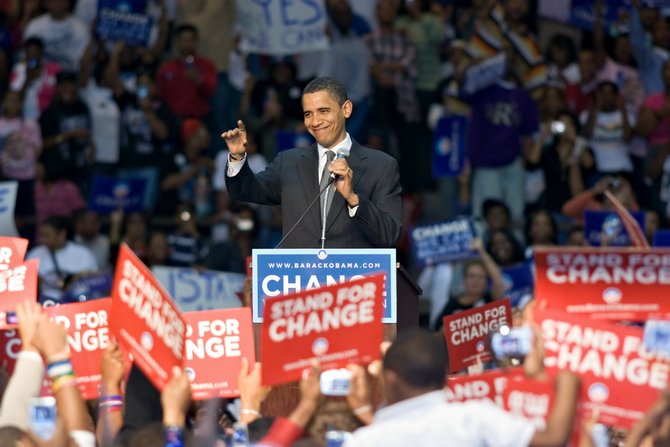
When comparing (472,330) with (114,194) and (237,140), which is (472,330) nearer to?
(237,140)

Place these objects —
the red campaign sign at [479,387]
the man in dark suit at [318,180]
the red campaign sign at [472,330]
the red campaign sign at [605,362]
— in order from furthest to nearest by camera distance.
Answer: the red campaign sign at [472,330] → the man in dark suit at [318,180] → the red campaign sign at [479,387] → the red campaign sign at [605,362]

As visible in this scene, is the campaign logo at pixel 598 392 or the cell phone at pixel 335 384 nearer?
the cell phone at pixel 335 384

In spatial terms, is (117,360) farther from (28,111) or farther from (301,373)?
(28,111)

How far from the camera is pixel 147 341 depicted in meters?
5.72

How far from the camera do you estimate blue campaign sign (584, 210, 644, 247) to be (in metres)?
11.4

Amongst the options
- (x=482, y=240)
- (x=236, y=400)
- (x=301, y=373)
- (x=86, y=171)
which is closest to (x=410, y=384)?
(x=301, y=373)

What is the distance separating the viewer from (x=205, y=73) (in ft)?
45.5

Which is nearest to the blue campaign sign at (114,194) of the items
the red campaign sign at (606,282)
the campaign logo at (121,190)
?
the campaign logo at (121,190)

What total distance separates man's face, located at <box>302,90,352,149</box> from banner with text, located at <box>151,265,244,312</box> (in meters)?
4.71

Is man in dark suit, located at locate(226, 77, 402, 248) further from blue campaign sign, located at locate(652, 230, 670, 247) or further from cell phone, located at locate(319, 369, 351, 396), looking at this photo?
blue campaign sign, located at locate(652, 230, 670, 247)

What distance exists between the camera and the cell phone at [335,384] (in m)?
5.50

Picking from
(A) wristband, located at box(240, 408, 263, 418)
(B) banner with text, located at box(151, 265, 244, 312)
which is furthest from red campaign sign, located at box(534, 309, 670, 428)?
(B) banner with text, located at box(151, 265, 244, 312)

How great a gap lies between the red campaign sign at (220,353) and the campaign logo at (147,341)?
83 centimetres

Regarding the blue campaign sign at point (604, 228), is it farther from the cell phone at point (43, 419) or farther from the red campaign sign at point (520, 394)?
the cell phone at point (43, 419)
